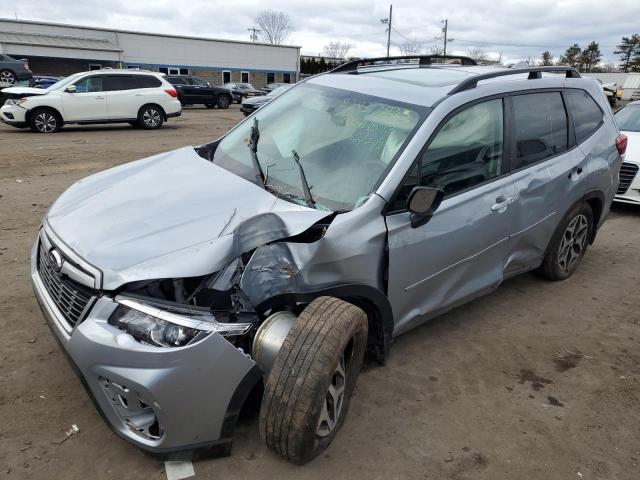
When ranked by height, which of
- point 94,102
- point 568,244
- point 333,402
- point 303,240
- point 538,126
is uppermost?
point 538,126

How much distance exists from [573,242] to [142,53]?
150ft

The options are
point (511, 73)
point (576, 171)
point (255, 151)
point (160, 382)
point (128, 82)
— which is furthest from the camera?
point (128, 82)

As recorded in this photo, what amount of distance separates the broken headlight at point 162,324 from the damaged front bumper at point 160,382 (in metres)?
0.03

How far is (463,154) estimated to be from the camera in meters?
3.30

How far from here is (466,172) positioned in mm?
3311

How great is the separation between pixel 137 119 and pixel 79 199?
13077mm

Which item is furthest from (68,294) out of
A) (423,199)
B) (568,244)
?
(568,244)

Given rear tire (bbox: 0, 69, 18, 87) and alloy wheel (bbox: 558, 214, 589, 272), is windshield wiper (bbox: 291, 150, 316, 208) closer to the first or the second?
alloy wheel (bbox: 558, 214, 589, 272)

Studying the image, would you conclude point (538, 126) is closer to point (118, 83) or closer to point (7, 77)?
point (118, 83)

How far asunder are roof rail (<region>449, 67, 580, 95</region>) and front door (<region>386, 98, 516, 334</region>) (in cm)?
14

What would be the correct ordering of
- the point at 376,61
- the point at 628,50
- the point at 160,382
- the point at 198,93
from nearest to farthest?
the point at 160,382, the point at 376,61, the point at 198,93, the point at 628,50

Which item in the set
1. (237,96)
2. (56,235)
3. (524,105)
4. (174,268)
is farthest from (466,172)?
(237,96)

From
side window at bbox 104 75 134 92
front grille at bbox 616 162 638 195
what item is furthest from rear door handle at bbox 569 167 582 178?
side window at bbox 104 75 134 92

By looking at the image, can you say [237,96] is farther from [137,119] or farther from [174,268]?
[174,268]
